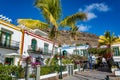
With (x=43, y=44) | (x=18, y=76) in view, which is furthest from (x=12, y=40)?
(x=18, y=76)

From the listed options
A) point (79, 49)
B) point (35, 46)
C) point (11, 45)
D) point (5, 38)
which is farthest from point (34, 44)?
point (79, 49)

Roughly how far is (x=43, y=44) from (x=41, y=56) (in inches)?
113

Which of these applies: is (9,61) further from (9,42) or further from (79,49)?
(79,49)

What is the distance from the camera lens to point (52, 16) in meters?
22.3

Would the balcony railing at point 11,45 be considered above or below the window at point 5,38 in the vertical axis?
below

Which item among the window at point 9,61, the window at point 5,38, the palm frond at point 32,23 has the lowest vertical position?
the window at point 9,61

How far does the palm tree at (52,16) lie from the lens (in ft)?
73.4

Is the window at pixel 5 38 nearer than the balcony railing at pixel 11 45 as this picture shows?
No

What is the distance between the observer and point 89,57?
4650cm

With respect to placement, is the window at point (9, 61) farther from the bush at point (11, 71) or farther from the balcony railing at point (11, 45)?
the bush at point (11, 71)

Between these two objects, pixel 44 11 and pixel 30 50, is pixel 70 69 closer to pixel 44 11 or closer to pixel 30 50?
pixel 30 50

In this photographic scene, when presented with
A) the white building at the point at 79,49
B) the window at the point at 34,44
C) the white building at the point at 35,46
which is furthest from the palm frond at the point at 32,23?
the white building at the point at 79,49

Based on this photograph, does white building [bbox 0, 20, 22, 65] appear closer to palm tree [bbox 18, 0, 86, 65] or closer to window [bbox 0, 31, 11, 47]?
window [bbox 0, 31, 11, 47]

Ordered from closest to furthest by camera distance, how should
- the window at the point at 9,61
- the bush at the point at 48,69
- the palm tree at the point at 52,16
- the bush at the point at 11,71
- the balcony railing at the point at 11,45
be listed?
the bush at the point at 11,71 < the bush at the point at 48,69 < the palm tree at the point at 52,16 < the balcony railing at the point at 11,45 < the window at the point at 9,61
